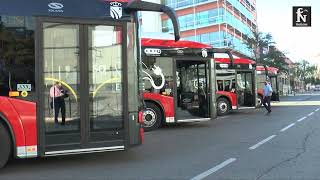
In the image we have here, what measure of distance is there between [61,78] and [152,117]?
820 centimetres

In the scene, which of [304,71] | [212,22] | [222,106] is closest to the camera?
[222,106]

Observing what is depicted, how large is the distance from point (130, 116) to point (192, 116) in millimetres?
8237

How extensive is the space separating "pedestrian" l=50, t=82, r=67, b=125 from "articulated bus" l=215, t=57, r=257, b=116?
15.8 meters

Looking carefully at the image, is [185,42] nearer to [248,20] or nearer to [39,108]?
[39,108]

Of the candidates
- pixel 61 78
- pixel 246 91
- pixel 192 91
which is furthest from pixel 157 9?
pixel 246 91

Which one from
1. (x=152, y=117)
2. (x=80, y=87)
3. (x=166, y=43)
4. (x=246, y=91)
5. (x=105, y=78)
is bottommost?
(x=152, y=117)

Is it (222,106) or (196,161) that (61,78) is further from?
(222,106)

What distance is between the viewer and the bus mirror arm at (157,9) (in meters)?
9.92

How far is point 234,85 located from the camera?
2620 cm

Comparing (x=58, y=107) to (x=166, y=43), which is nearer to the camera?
(x=58, y=107)

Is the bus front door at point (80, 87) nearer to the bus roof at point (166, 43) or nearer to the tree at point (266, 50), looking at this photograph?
the bus roof at point (166, 43)

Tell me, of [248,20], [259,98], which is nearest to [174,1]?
[248,20]

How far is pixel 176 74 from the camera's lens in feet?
57.3

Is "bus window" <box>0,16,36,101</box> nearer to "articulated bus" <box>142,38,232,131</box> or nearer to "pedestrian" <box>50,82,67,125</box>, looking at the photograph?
"pedestrian" <box>50,82,67,125</box>
